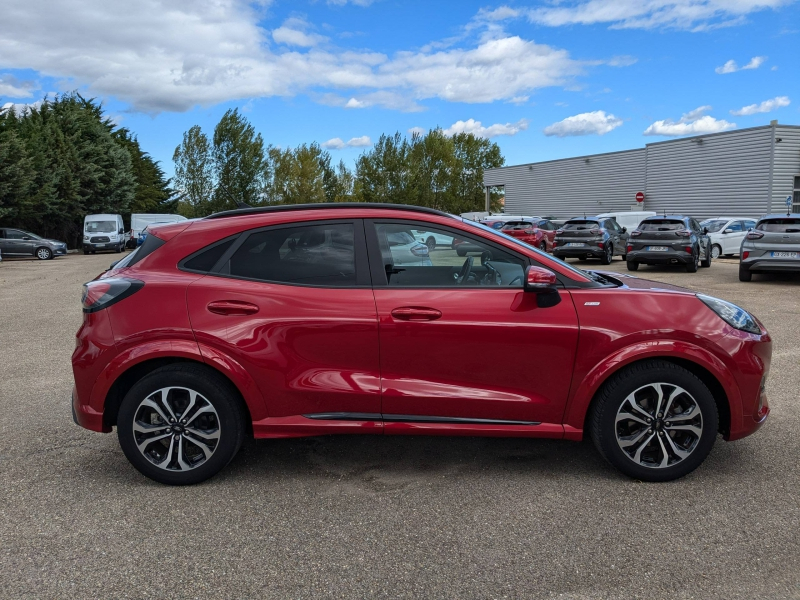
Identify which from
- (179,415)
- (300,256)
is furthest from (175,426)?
(300,256)

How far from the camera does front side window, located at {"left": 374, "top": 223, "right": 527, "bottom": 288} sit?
400 cm

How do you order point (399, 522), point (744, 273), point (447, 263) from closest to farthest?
1. point (399, 522)
2. point (447, 263)
3. point (744, 273)

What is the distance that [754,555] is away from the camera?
317 centimetres

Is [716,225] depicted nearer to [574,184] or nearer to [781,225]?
[781,225]

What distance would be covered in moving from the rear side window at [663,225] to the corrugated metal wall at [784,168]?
726 inches

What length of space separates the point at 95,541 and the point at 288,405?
1167mm

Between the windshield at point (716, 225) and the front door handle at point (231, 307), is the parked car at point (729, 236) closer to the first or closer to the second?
the windshield at point (716, 225)

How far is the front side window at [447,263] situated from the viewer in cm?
400

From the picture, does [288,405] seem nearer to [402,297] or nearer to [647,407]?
[402,297]

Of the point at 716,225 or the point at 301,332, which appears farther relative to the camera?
the point at 716,225

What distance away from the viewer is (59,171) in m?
41.3

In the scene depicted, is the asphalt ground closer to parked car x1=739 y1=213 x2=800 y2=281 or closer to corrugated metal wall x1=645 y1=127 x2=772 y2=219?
parked car x1=739 y1=213 x2=800 y2=281

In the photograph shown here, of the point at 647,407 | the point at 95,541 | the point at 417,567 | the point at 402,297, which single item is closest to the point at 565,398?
the point at 647,407

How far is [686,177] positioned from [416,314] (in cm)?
4022
